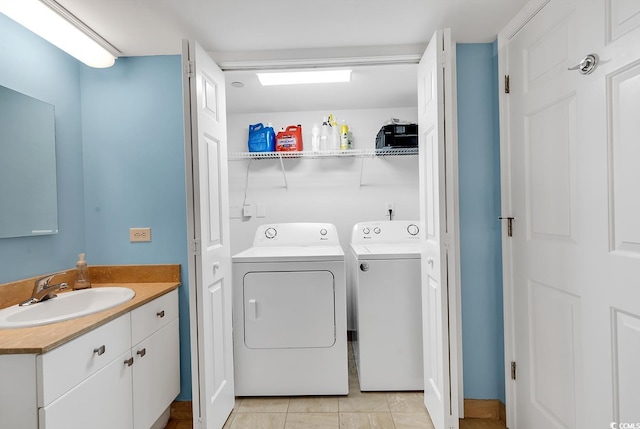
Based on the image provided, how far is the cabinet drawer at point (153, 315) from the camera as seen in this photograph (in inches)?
57.5

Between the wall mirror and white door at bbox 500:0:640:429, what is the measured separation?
2.41 metres

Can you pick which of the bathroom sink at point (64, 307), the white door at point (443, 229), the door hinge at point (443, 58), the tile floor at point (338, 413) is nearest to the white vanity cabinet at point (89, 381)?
the bathroom sink at point (64, 307)

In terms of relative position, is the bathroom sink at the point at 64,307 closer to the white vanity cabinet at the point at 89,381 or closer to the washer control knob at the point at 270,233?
the white vanity cabinet at the point at 89,381

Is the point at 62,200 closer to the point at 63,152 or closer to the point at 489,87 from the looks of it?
the point at 63,152

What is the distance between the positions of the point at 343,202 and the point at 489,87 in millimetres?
1525

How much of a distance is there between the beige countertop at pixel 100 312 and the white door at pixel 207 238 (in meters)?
0.27

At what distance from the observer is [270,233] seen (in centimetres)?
266

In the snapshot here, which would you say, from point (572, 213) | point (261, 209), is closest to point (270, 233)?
point (261, 209)

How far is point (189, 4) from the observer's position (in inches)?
56.6

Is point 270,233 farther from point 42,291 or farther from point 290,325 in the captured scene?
point 42,291

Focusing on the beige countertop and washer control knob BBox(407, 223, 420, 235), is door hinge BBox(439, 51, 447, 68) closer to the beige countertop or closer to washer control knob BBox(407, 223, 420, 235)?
washer control knob BBox(407, 223, 420, 235)

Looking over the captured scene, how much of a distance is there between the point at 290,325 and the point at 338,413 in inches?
23.0

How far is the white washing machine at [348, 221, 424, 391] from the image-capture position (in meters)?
2.07

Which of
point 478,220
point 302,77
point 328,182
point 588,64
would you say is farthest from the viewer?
point 328,182
